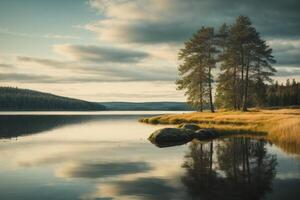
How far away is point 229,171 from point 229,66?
50.9 m

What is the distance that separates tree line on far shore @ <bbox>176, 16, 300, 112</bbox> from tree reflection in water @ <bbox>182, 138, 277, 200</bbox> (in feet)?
126

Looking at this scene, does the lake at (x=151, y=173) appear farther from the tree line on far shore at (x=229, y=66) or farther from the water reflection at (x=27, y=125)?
the tree line on far shore at (x=229, y=66)

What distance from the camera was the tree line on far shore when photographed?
6756 cm

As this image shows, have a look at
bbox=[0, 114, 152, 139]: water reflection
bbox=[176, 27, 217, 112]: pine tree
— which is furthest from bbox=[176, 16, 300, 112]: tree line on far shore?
bbox=[0, 114, 152, 139]: water reflection

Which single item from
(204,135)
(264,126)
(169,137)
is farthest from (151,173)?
(264,126)

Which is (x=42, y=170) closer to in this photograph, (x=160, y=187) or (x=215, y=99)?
(x=160, y=187)

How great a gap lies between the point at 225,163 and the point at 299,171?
14.4 ft

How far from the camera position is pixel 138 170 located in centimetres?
2162

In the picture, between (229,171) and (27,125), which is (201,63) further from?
(229,171)

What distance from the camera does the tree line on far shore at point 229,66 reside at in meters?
67.6

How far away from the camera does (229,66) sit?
6956 cm

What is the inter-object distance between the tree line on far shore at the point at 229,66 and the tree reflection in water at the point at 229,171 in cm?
3827

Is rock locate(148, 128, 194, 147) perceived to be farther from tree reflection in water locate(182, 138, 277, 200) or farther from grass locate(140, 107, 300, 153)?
grass locate(140, 107, 300, 153)

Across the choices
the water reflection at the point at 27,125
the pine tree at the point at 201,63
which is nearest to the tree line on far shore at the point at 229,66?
the pine tree at the point at 201,63
